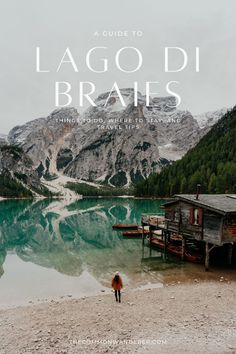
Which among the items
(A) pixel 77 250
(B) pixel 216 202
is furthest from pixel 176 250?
(A) pixel 77 250

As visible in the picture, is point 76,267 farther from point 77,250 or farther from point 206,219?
point 206,219

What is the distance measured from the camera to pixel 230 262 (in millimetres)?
34969

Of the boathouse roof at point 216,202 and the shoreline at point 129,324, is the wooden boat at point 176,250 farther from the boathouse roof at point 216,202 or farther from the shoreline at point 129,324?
the shoreline at point 129,324

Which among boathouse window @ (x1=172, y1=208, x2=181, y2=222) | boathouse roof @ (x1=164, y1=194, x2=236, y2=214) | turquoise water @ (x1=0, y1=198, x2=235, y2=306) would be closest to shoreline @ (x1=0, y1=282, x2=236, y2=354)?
turquoise water @ (x1=0, y1=198, x2=235, y2=306)

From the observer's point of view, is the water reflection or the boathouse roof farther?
the water reflection

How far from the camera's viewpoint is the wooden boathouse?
3231cm

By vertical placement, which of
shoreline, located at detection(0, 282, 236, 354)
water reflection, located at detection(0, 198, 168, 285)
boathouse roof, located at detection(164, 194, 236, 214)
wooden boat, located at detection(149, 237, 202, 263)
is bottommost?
water reflection, located at detection(0, 198, 168, 285)

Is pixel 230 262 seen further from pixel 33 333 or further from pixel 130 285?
pixel 33 333

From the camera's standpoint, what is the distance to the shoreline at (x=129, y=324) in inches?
674

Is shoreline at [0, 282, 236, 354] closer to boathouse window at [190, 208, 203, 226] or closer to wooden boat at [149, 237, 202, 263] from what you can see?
boathouse window at [190, 208, 203, 226]

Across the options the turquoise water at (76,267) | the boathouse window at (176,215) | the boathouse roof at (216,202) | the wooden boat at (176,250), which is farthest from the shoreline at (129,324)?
the boathouse window at (176,215)

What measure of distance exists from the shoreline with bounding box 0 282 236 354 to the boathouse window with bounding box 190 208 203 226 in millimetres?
Answer: 9036

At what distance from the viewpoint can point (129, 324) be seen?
1983 centimetres

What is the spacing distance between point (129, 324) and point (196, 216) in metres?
18.0
